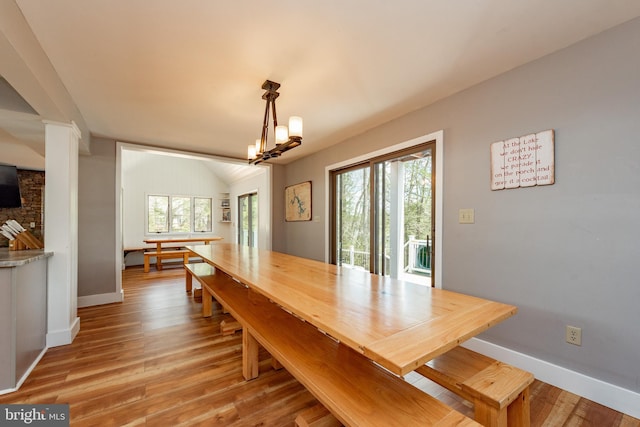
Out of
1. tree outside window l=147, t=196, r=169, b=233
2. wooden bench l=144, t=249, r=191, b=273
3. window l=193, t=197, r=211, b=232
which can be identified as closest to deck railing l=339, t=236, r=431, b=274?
wooden bench l=144, t=249, r=191, b=273

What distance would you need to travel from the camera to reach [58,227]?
2334mm

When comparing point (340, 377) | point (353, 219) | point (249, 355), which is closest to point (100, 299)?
point (249, 355)

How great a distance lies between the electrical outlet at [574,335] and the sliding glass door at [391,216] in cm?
101

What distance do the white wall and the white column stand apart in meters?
4.45

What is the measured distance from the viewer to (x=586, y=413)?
151 cm

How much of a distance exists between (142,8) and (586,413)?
3360 mm

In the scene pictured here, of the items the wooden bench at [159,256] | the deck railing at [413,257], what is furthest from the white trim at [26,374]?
the wooden bench at [159,256]

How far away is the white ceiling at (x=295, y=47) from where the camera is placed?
1427 mm

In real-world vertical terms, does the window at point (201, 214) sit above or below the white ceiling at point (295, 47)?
below

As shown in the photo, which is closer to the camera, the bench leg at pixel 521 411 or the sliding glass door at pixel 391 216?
the bench leg at pixel 521 411

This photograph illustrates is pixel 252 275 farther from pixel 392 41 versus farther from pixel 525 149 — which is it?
pixel 525 149

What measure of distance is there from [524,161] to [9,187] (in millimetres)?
7855

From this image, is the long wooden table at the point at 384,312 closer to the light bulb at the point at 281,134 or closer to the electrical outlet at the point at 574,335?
the electrical outlet at the point at 574,335

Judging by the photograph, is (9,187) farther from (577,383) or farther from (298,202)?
(577,383)
